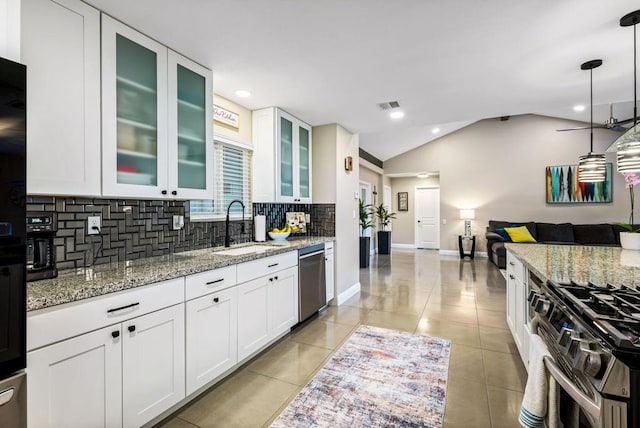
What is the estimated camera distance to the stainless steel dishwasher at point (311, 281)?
10.4 feet

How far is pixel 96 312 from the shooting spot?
1.37 m

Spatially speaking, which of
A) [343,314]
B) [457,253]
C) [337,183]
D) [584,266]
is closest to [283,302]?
[343,314]

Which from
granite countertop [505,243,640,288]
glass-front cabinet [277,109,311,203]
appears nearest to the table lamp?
granite countertop [505,243,640,288]

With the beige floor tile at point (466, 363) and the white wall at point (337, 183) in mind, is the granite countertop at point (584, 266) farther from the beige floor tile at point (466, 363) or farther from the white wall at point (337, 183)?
the white wall at point (337, 183)

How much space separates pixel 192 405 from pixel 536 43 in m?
3.44

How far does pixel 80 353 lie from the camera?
131 cm

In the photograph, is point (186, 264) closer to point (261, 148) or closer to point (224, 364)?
point (224, 364)

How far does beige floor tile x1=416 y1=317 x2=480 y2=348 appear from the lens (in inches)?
116

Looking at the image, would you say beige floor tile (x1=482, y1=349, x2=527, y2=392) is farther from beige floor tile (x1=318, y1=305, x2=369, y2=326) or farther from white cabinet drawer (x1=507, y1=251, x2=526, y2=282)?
beige floor tile (x1=318, y1=305, x2=369, y2=326)

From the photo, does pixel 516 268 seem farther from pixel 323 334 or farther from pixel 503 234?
pixel 503 234

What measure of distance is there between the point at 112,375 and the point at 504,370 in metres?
2.73

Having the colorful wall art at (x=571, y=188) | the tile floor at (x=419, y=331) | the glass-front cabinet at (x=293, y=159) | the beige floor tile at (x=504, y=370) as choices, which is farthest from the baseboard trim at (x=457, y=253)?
the glass-front cabinet at (x=293, y=159)

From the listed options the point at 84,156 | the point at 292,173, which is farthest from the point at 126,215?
the point at 292,173

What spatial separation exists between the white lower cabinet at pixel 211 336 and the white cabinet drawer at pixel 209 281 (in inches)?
1.5
